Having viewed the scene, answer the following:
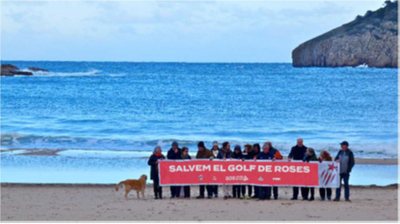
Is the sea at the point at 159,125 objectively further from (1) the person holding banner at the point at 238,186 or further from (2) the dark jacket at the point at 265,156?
(2) the dark jacket at the point at 265,156

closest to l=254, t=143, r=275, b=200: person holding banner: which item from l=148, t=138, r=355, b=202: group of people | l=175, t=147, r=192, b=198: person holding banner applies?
l=148, t=138, r=355, b=202: group of people

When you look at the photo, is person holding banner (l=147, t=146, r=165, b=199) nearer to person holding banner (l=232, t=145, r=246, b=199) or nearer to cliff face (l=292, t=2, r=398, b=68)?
person holding banner (l=232, t=145, r=246, b=199)

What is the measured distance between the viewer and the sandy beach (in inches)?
466

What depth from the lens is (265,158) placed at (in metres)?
13.8

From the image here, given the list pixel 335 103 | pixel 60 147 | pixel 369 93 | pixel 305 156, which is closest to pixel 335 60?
pixel 369 93

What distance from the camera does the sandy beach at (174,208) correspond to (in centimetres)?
1183

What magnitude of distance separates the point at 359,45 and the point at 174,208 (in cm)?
14661

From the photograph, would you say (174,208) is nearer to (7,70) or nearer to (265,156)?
(265,156)

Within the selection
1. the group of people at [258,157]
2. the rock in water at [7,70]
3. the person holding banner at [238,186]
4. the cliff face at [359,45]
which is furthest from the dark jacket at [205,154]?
the cliff face at [359,45]

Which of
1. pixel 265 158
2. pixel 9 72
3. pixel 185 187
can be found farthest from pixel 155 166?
pixel 9 72

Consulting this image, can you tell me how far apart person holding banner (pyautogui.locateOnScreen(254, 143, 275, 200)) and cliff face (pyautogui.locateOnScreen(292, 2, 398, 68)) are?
13388 cm

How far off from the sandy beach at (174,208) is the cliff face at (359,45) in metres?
134

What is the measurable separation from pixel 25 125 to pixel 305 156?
2546cm

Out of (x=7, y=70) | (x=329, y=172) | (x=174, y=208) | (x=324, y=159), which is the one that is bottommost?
(x=174, y=208)
